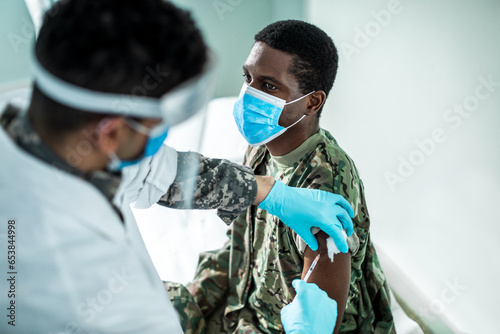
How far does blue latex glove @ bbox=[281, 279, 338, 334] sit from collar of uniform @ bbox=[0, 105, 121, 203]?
54 cm

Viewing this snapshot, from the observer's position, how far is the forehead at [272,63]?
1.21m

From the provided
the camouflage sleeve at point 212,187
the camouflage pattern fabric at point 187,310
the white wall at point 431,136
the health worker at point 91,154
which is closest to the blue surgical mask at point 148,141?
the health worker at point 91,154

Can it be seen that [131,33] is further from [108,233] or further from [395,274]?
[395,274]

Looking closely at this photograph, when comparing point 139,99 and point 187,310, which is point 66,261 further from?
point 187,310

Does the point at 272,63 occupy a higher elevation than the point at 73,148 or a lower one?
higher

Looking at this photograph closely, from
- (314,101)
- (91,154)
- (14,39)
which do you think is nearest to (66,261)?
(91,154)

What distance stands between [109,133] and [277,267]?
0.78 meters

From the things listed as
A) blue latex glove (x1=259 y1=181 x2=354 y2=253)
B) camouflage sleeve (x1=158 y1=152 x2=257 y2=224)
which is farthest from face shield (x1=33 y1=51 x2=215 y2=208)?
blue latex glove (x1=259 y1=181 x2=354 y2=253)

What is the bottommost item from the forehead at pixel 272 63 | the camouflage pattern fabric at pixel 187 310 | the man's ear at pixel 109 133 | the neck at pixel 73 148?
the camouflage pattern fabric at pixel 187 310

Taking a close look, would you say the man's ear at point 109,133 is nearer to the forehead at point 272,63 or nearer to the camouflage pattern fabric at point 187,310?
the forehead at point 272,63

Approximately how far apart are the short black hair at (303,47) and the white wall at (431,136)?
1.38 ft

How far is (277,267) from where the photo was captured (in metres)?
1.28

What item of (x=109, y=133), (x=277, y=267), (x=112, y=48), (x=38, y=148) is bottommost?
(x=277, y=267)

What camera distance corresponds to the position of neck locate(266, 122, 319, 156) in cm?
129
